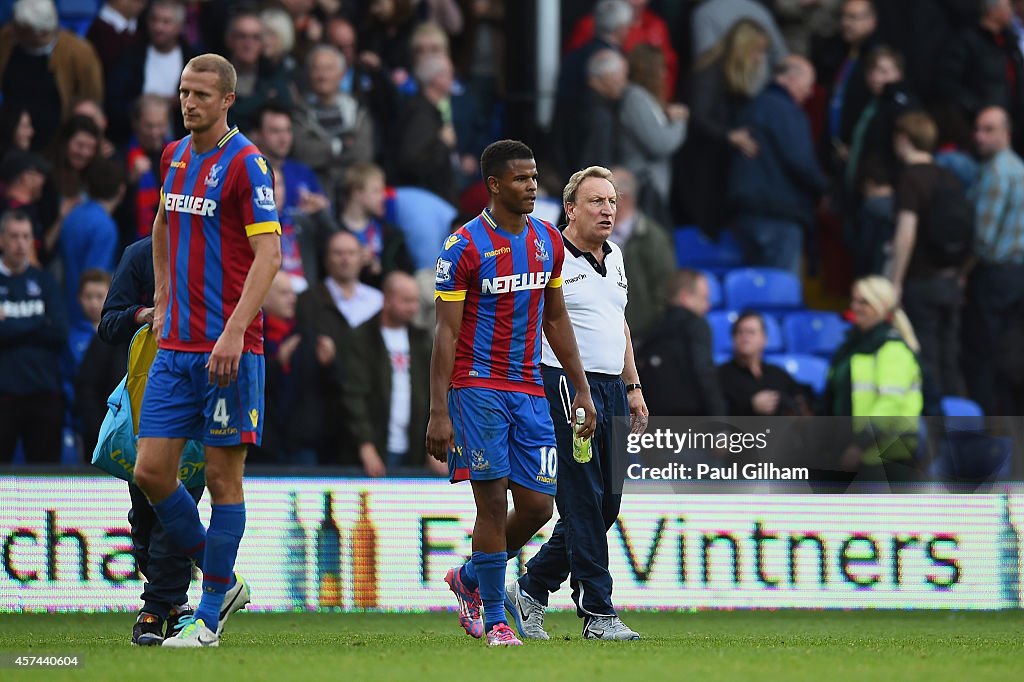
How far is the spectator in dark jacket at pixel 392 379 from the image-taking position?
12.4 meters

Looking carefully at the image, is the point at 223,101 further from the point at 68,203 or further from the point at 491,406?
the point at 68,203

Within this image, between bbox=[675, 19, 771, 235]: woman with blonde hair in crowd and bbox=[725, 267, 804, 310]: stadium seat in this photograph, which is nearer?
bbox=[725, 267, 804, 310]: stadium seat

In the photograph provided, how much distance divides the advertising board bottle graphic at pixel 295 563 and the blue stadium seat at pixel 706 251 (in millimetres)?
5880

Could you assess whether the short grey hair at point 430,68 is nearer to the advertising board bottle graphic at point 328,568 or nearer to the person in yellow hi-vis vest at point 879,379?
the person in yellow hi-vis vest at point 879,379

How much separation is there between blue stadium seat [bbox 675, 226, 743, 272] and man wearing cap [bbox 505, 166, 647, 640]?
7089 mm

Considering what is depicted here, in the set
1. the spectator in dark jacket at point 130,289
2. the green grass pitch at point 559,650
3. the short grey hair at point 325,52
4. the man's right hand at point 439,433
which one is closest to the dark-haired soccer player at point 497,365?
the man's right hand at point 439,433

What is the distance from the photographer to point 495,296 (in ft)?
26.2

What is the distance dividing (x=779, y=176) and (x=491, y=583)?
8130mm

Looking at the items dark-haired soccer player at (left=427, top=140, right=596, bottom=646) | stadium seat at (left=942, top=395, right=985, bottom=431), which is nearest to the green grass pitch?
dark-haired soccer player at (left=427, top=140, right=596, bottom=646)

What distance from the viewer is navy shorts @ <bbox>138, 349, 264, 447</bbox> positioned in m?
7.39

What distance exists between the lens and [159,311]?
7.70m

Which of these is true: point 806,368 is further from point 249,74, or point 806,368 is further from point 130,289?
point 130,289

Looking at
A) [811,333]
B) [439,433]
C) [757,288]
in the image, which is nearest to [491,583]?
[439,433]

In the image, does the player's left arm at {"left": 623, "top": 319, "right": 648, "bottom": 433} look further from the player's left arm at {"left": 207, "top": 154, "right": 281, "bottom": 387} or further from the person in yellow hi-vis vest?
the person in yellow hi-vis vest
